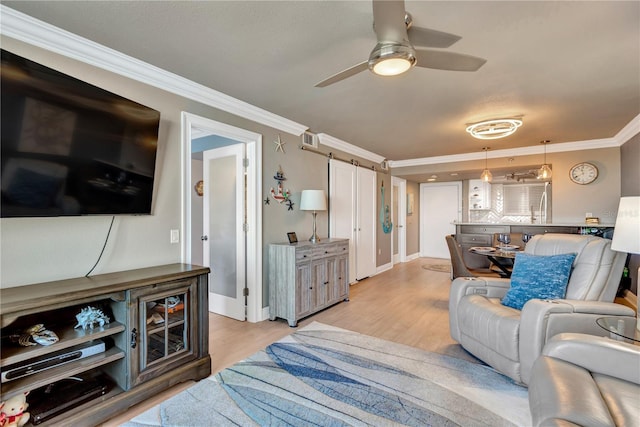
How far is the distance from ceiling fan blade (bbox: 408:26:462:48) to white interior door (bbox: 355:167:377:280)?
3517mm

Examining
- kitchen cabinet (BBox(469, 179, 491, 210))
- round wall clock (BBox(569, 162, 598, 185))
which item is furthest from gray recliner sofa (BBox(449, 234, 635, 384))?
kitchen cabinet (BBox(469, 179, 491, 210))

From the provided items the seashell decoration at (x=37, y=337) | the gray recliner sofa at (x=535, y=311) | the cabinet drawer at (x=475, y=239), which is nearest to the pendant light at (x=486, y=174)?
the cabinet drawer at (x=475, y=239)

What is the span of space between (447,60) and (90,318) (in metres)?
2.68

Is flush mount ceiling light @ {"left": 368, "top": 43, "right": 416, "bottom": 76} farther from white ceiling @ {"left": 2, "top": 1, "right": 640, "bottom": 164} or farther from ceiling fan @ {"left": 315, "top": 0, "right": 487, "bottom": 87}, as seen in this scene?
white ceiling @ {"left": 2, "top": 1, "right": 640, "bottom": 164}

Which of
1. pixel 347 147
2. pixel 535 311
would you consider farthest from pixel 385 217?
pixel 535 311

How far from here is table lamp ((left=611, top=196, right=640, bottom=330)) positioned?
1836 mm

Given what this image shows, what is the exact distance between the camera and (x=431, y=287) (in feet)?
16.3

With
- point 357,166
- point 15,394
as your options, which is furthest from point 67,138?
point 357,166

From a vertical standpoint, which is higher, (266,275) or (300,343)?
(266,275)

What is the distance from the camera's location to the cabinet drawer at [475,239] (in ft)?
17.5

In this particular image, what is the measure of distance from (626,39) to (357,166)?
364cm

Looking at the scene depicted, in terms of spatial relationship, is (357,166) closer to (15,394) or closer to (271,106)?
(271,106)

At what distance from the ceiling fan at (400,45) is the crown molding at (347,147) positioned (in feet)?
8.56

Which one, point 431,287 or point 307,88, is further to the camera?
point 431,287
